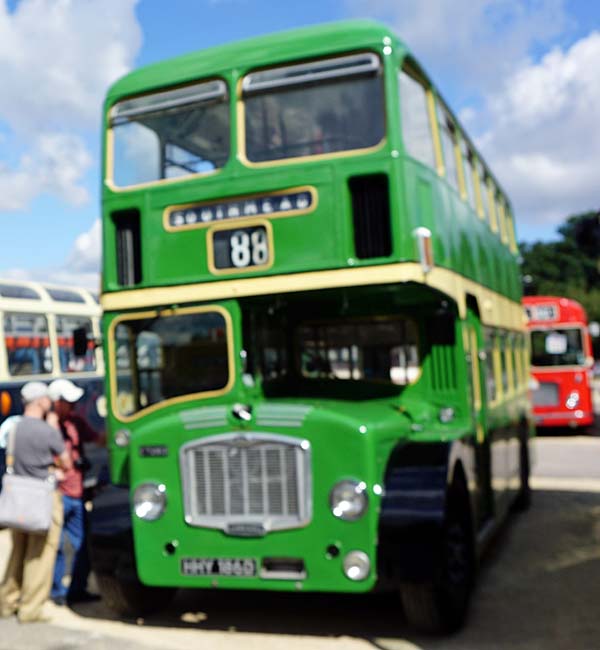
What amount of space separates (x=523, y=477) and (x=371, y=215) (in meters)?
5.78

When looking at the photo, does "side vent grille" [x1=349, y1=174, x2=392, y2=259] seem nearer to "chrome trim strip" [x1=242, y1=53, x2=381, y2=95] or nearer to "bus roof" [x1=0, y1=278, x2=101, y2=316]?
"chrome trim strip" [x1=242, y1=53, x2=381, y2=95]

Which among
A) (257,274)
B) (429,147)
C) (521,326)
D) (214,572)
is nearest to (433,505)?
(214,572)

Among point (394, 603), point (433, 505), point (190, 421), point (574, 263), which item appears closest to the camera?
point (433, 505)

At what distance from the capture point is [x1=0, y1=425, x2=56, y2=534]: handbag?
6.50 meters

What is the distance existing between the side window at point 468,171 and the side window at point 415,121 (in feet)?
5.46

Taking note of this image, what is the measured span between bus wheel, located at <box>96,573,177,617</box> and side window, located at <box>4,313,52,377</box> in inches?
195

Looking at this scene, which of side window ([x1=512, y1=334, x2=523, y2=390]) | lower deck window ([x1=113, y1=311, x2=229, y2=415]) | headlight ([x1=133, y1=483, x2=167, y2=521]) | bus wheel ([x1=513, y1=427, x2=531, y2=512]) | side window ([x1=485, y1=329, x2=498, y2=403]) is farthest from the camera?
side window ([x1=512, y1=334, x2=523, y2=390])

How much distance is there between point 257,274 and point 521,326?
6.82 metres

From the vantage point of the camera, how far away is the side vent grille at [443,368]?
7.08 m

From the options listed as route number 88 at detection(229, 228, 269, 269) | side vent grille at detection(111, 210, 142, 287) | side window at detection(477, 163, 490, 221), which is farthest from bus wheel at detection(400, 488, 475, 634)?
side window at detection(477, 163, 490, 221)

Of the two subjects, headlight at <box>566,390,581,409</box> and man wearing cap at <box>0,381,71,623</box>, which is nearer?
man wearing cap at <box>0,381,71,623</box>

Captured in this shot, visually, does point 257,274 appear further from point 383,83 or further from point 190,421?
point 383,83

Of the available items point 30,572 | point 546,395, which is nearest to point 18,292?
point 30,572

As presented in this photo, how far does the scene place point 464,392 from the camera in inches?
277
